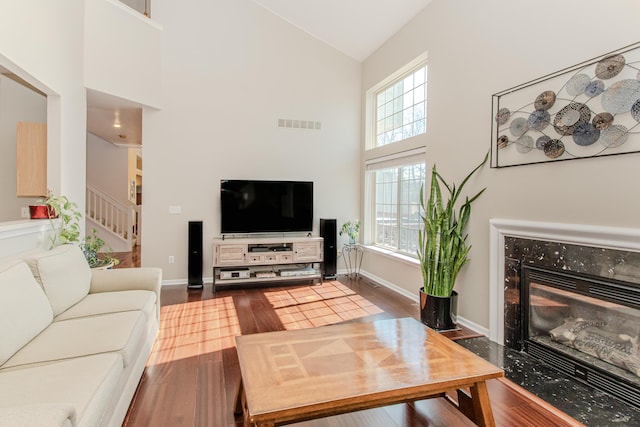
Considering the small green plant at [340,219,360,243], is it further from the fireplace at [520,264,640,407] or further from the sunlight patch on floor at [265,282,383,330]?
the fireplace at [520,264,640,407]

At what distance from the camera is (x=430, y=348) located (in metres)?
1.93

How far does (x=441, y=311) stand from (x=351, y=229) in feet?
8.21

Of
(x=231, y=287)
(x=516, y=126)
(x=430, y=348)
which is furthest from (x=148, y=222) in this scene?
(x=516, y=126)

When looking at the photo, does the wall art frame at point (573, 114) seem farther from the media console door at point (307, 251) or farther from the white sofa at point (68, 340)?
the white sofa at point (68, 340)

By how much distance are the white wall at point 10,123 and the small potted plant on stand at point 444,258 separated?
4.81 metres

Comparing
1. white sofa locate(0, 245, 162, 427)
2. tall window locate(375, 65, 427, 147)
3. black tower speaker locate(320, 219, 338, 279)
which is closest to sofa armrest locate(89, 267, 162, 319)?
white sofa locate(0, 245, 162, 427)

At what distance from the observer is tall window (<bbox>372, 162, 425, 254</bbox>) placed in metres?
4.58

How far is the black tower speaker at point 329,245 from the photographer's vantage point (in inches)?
217

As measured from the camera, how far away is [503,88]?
3062mm

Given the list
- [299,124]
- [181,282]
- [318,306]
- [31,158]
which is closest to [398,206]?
[318,306]

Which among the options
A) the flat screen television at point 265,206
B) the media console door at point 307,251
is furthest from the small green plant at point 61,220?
the media console door at point 307,251

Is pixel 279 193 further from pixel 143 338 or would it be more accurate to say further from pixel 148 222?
pixel 143 338

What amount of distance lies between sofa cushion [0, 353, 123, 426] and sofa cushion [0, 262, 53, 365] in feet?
0.79

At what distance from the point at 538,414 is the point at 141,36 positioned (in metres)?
5.85
